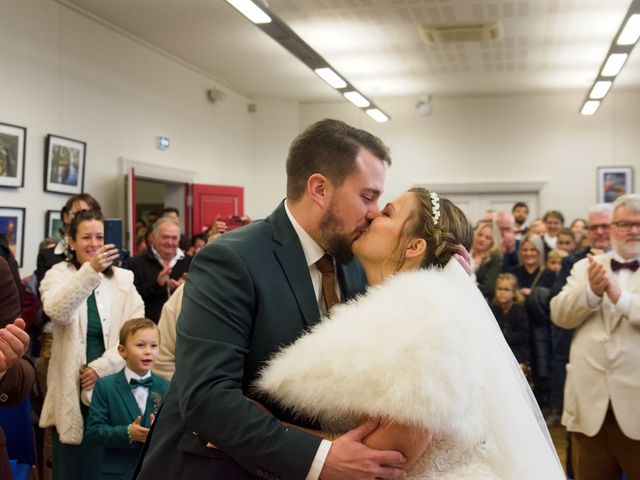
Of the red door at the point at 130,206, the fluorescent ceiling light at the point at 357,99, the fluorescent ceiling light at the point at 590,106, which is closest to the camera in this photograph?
the red door at the point at 130,206

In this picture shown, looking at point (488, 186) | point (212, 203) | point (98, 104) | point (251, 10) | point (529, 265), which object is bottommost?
point (529, 265)

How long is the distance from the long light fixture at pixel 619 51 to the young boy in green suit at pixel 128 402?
3.97 metres

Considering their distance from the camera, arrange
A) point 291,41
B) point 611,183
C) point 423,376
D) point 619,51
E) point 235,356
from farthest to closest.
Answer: point 611,183
point 619,51
point 291,41
point 235,356
point 423,376

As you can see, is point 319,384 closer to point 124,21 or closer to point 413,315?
point 413,315

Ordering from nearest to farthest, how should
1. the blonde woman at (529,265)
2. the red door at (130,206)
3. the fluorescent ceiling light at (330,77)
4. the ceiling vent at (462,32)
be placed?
the blonde woman at (529,265) < the fluorescent ceiling light at (330,77) < the ceiling vent at (462,32) < the red door at (130,206)

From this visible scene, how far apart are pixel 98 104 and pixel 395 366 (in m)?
6.54

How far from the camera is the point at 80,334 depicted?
390 cm

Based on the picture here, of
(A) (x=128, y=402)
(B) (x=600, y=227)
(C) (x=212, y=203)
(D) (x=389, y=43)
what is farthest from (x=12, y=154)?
(B) (x=600, y=227)

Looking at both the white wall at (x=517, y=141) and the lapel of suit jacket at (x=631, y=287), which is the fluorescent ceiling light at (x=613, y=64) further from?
the white wall at (x=517, y=141)

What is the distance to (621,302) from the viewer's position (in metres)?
3.60

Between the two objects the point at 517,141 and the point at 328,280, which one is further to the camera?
the point at 517,141

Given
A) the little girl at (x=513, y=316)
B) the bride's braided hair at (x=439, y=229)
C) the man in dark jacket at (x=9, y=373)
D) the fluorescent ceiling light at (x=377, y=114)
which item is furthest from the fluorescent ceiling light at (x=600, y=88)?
the man in dark jacket at (x=9, y=373)

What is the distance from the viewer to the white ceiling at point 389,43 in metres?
6.93

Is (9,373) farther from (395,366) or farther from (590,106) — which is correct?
(590,106)
